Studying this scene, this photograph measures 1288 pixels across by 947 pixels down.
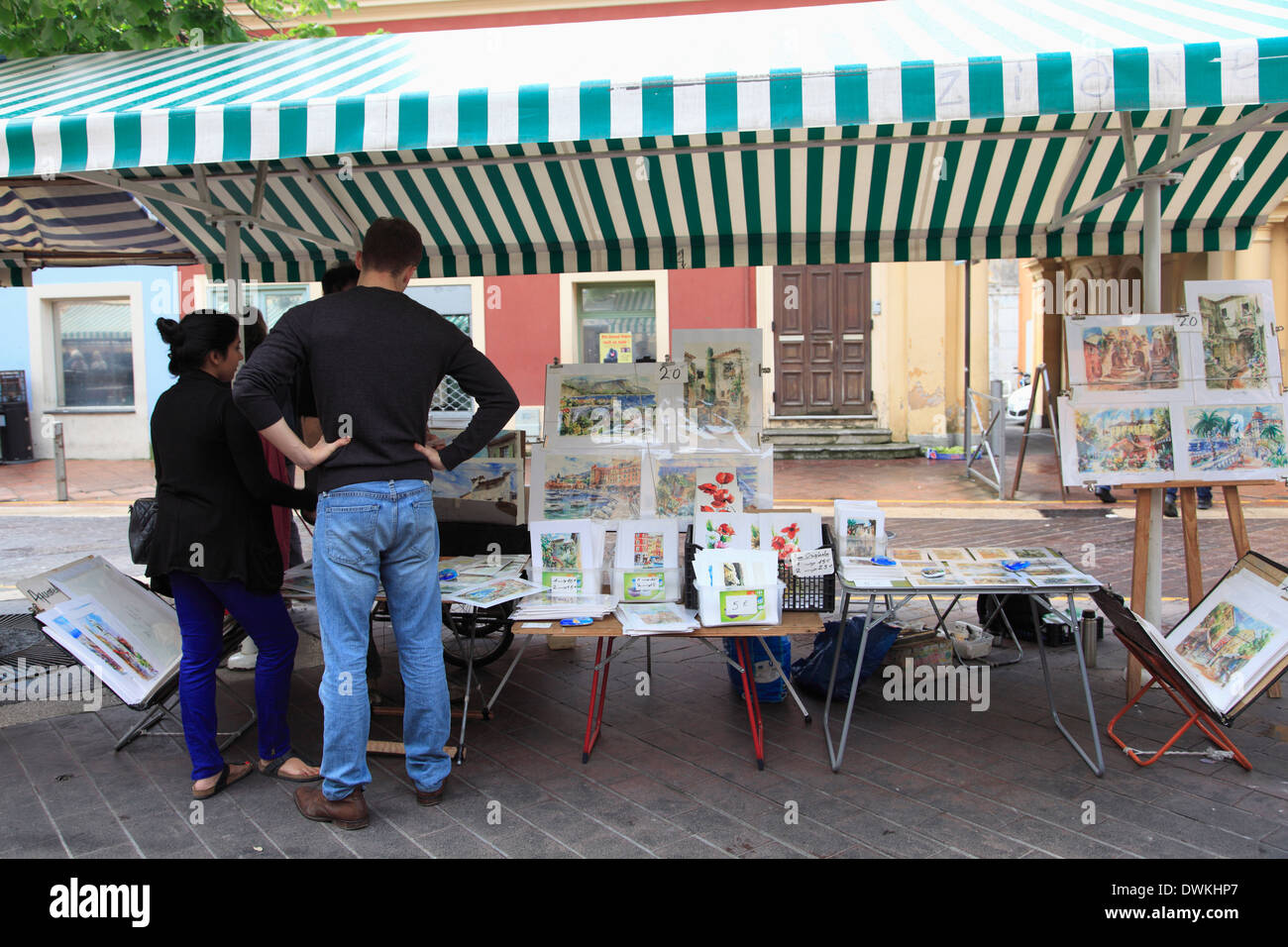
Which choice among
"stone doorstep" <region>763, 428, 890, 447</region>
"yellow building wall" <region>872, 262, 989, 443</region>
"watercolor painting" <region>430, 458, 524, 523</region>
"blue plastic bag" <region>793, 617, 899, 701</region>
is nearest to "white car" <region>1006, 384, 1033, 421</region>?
"yellow building wall" <region>872, 262, 989, 443</region>

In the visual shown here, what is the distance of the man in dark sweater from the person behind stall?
0.35 metres

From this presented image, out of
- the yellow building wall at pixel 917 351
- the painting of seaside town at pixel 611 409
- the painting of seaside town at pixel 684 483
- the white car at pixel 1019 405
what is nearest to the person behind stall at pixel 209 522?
the painting of seaside town at pixel 611 409

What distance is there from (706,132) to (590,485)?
6.14 ft

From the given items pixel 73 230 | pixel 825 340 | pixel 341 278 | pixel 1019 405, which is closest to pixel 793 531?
pixel 341 278

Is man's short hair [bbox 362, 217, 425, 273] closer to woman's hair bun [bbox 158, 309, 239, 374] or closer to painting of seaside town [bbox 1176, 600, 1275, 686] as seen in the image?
woman's hair bun [bbox 158, 309, 239, 374]

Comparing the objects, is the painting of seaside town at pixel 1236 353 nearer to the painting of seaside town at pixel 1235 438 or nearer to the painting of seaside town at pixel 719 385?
the painting of seaside town at pixel 1235 438

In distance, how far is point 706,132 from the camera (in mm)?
2939

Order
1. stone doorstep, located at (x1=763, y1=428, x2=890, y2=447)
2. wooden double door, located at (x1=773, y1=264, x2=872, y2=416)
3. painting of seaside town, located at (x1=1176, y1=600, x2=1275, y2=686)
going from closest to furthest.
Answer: painting of seaside town, located at (x1=1176, y1=600, x2=1275, y2=686), stone doorstep, located at (x1=763, y1=428, x2=890, y2=447), wooden double door, located at (x1=773, y1=264, x2=872, y2=416)

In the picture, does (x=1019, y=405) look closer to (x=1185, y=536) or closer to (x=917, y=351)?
(x=917, y=351)

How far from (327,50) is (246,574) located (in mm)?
2205

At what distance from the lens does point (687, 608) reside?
12.2ft

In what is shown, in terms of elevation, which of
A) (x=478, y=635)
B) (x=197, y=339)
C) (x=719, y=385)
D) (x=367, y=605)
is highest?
(x=197, y=339)

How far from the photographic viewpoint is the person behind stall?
3180mm

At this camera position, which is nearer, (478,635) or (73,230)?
(478,635)
